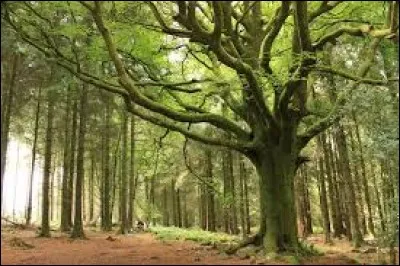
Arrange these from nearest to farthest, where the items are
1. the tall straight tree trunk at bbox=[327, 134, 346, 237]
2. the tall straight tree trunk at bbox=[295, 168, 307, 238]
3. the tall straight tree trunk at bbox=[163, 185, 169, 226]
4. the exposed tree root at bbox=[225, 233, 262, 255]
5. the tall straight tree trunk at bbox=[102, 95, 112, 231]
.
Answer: the exposed tree root at bbox=[225, 233, 262, 255], the tall straight tree trunk at bbox=[327, 134, 346, 237], the tall straight tree trunk at bbox=[102, 95, 112, 231], the tall straight tree trunk at bbox=[295, 168, 307, 238], the tall straight tree trunk at bbox=[163, 185, 169, 226]

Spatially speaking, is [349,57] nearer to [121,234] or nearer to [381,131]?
[381,131]

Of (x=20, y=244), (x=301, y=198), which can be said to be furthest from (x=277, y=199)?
(x=301, y=198)

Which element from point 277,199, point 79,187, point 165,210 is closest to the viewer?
point 277,199

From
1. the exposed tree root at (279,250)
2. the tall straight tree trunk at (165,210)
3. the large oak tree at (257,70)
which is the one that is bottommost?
the exposed tree root at (279,250)

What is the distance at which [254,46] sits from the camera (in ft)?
54.1

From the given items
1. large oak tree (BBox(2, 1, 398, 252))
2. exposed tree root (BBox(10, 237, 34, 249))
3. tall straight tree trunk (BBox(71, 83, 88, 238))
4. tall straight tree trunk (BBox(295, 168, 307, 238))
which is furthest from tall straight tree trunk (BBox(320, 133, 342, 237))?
exposed tree root (BBox(10, 237, 34, 249))

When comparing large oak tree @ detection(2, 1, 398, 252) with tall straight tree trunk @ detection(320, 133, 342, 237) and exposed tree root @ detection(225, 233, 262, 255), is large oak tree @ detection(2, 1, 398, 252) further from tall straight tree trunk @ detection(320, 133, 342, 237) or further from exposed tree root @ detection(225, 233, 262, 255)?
tall straight tree trunk @ detection(320, 133, 342, 237)

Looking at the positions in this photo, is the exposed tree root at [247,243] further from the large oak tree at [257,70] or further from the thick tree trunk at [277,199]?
the thick tree trunk at [277,199]

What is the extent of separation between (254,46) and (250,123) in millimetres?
2676

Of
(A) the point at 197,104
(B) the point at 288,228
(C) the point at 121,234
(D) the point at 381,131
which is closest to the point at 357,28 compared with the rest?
(D) the point at 381,131

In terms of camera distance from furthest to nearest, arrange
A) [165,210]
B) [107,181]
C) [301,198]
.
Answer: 1. [165,210]
2. [301,198]
3. [107,181]

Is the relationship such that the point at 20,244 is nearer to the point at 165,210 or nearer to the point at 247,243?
the point at 247,243

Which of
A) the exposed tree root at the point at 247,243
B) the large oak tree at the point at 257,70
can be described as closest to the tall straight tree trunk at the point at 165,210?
the large oak tree at the point at 257,70

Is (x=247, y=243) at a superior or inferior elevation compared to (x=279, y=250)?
superior
